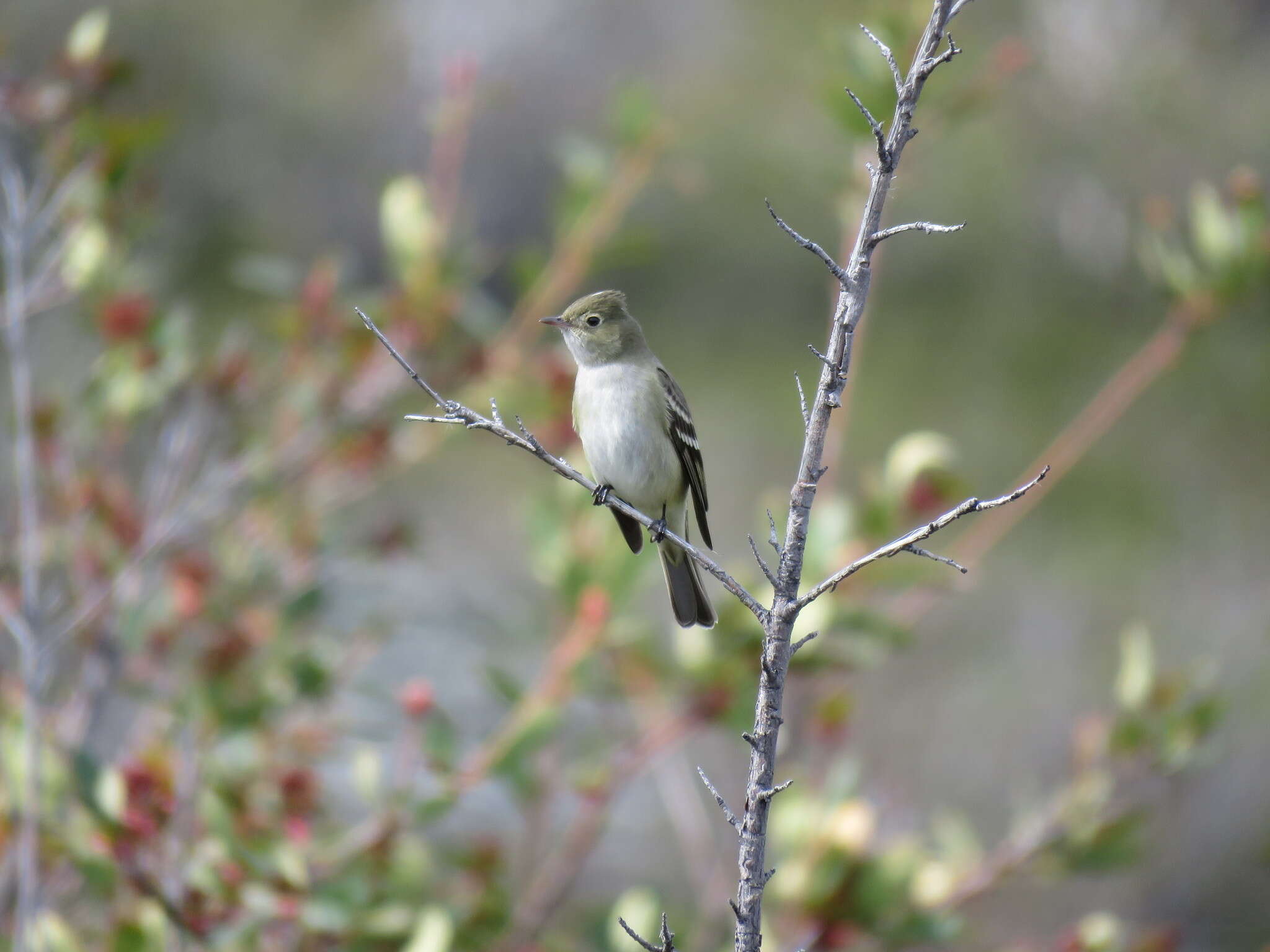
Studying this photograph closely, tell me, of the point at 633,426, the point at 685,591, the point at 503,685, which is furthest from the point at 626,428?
the point at 503,685

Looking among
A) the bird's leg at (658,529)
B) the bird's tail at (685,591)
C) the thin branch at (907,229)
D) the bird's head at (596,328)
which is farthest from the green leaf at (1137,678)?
the thin branch at (907,229)

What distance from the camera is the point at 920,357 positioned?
6707 mm

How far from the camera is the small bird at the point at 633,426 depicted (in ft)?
8.84

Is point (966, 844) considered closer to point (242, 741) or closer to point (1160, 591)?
point (242, 741)

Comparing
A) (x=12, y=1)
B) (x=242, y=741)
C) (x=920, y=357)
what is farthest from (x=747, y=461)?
(x=12, y=1)

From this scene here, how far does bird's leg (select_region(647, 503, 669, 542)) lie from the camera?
5.22 feet

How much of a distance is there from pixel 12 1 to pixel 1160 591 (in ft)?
22.9

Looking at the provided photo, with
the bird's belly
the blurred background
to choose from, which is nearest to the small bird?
the bird's belly

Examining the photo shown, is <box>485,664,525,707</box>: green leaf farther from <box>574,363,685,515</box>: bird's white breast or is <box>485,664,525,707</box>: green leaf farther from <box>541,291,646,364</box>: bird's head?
<box>541,291,646,364</box>: bird's head

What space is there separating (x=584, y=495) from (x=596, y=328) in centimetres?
37

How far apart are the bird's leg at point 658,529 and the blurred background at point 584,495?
10 centimetres

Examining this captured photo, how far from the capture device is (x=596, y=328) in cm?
275

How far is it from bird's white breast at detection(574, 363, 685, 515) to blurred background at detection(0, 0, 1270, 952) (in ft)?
0.41

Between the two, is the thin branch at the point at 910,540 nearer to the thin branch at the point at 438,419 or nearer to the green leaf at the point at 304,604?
the thin branch at the point at 438,419
